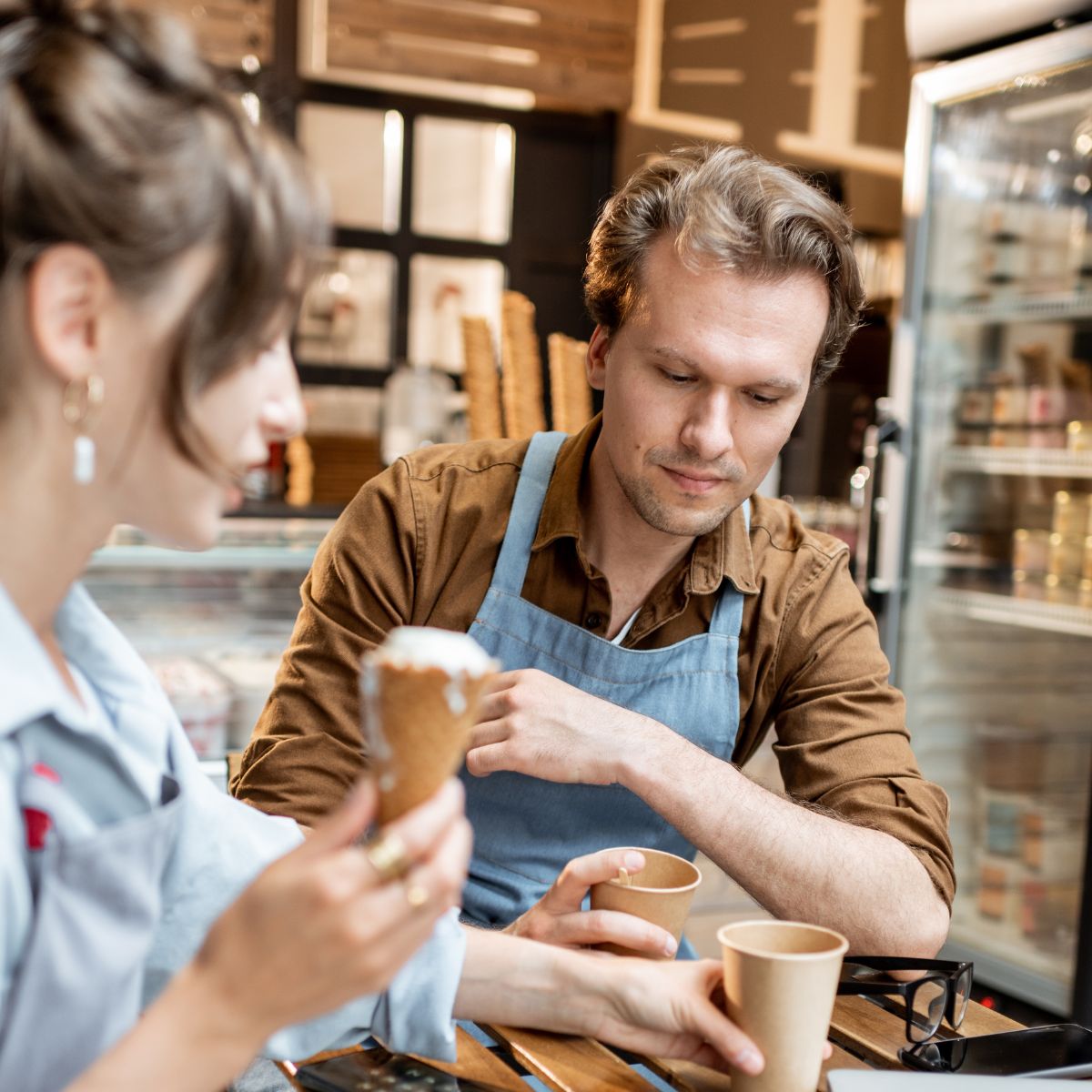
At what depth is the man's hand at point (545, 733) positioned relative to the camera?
130 cm

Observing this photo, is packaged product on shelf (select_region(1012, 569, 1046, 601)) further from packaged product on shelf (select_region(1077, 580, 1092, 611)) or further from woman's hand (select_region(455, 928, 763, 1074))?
woman's hand (select_region(455, 928, 763, 1074))

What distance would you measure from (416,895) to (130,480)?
0.30 meters

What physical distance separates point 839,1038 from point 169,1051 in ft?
2.17

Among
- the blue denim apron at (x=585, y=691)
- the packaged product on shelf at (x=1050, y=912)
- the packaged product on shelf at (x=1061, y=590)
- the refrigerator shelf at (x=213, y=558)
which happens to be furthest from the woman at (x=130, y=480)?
the packaged product on shelf at (x=1050, y=912)

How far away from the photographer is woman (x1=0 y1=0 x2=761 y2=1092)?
0.64 meters

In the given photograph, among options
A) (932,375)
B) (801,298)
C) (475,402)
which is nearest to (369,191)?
(932,375)

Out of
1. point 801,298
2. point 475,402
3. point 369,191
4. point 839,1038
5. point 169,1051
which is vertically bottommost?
point 839,1038

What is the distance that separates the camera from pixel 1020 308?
327 cm

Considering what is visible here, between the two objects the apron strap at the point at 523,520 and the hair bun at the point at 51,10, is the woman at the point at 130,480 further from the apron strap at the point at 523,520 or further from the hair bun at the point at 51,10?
the apron strap at the point at 523,520

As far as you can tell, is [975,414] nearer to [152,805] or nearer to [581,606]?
[581,606]

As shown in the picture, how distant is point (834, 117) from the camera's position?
16.4 ft

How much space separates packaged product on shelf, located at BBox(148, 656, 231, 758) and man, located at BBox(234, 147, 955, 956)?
757 mm

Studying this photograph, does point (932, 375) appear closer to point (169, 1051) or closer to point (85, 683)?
point (85, 683)

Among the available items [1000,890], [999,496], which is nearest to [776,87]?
[999,496]
